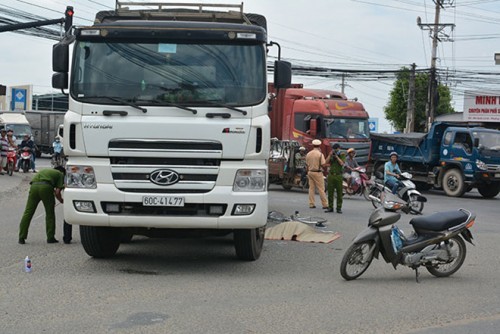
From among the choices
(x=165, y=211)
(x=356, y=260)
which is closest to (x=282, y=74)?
(x=165, y=211)

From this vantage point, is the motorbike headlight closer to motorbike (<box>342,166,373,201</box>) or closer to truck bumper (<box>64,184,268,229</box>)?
motorbike (<box>342,166,373,201</box>)

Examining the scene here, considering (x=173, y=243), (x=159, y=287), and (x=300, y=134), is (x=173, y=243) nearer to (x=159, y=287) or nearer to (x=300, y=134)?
(x=159, y=287)

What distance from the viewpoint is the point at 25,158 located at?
31.8 metres

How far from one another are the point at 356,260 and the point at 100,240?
3489mm

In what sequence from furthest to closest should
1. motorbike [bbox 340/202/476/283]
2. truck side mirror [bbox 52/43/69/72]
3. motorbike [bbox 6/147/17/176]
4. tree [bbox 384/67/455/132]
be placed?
tree [bbox 384/67/455/132], motorbike [bbox 6/147/17/176], truck side mirror [bbox 52/43/69/72], motorbike [bbox 340/202/476/283]

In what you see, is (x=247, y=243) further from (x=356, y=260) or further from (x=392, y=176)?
(x=392, y=176)

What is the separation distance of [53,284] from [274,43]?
4.30 metres

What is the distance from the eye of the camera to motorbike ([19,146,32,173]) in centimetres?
3164

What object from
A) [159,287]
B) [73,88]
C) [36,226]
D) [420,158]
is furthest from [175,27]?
[420,158]

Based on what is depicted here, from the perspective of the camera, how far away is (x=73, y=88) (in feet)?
30.0

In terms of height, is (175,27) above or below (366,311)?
above

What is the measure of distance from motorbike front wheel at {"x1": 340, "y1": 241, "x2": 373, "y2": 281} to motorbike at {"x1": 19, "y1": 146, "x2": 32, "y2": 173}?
2508 centimetres

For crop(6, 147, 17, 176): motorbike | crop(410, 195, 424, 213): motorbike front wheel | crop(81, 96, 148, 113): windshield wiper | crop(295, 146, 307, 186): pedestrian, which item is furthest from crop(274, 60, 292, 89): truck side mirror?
crop(6, 147, 17, 176): motorbike

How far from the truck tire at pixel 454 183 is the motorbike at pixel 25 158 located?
1735cm
